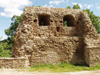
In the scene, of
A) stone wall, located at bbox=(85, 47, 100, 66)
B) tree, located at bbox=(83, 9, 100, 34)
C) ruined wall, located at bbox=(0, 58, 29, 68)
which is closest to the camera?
ruined wall, located at bbox=(0, 58, 29, 68)

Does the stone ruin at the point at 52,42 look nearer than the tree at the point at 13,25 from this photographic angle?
Yes

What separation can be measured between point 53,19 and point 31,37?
2485 millimetres

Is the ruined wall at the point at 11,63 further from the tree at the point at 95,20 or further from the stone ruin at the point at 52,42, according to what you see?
the tree at the point at 95,20

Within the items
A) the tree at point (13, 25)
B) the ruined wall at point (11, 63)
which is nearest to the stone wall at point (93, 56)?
the ruined wall at point (11, 63)

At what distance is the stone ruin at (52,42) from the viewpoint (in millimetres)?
7035

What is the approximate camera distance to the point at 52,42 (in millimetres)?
7551

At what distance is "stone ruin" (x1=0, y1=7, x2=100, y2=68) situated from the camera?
704cm

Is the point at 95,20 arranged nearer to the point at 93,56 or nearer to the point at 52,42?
the point at 93,56

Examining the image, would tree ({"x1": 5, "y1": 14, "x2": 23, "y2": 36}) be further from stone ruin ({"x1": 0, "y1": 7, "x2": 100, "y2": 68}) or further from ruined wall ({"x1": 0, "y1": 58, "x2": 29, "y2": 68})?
ruined wall ({"x1": 0, "y1": 58, "x2": 29, "y2": 68})

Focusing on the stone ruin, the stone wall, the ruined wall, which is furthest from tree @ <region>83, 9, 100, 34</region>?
the ruined wall

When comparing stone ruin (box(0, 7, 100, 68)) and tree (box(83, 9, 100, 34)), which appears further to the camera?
tree (box(83, 9, 100, 34))

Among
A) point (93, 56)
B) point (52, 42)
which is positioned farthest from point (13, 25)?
point (93, 56)

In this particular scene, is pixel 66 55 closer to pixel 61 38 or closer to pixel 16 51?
pixel 61 38

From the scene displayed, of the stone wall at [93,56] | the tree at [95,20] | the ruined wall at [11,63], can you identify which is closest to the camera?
the ruined wall at [11,63]
